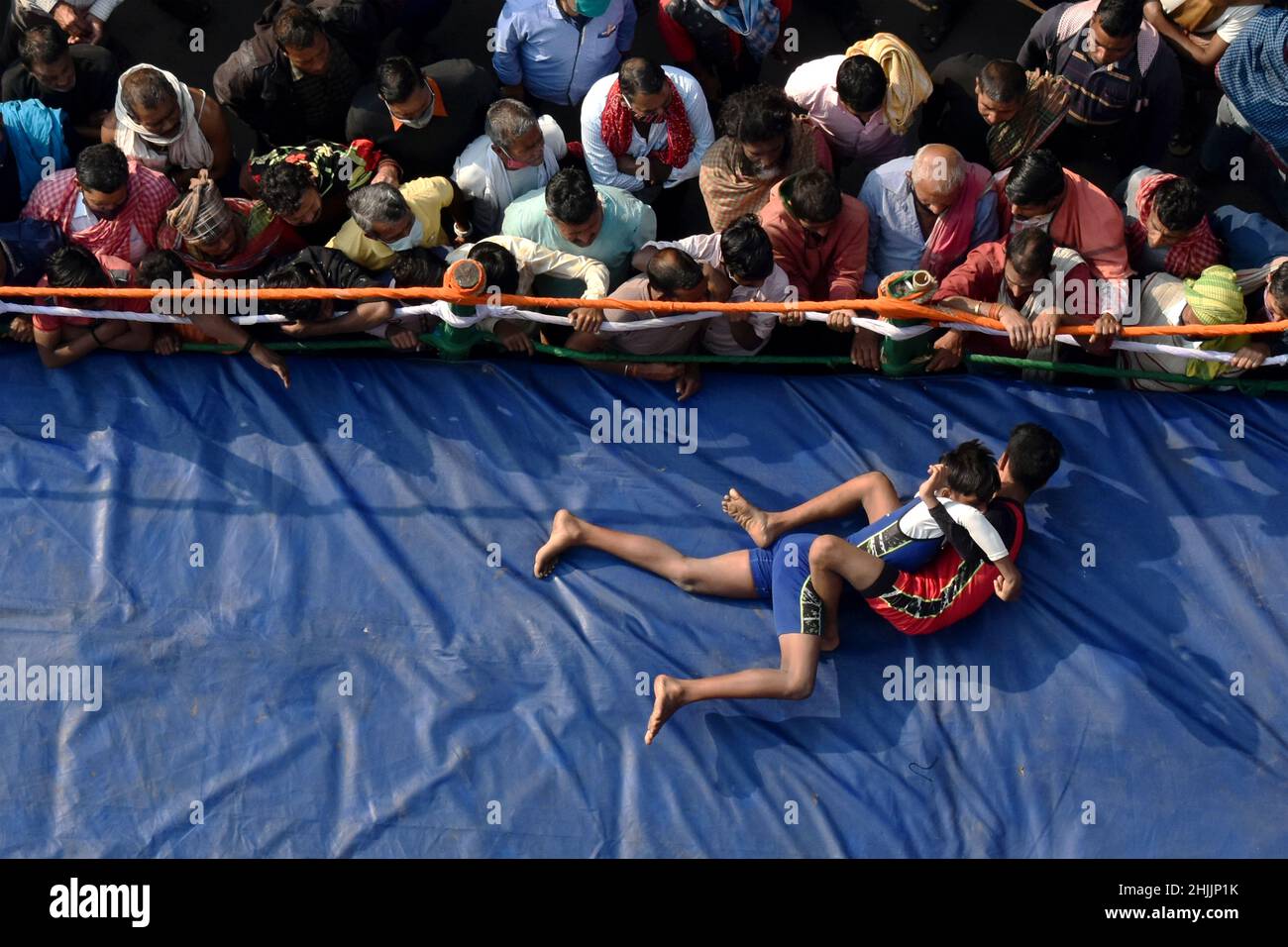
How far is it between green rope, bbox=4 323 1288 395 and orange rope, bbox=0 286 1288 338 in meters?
0.27

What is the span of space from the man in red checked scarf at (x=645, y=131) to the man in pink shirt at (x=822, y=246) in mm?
449

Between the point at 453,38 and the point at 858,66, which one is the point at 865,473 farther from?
the point at 453,38

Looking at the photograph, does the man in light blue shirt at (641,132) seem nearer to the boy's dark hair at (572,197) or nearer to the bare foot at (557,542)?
the boy's dark hair at (572,197)

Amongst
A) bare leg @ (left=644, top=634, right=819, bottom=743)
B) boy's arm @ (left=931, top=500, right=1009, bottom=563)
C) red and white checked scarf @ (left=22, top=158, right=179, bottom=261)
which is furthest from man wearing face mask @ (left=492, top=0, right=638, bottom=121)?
bare leg @ (left=644, top=634, right=819, bottom=743)

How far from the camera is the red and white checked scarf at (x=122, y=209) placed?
17.0ft

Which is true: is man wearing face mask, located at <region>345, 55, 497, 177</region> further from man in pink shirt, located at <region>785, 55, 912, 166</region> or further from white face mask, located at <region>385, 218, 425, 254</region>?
man in pink shirt, located at <region>785, 55, 912, 166</region>

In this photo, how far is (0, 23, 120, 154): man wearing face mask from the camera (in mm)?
5308

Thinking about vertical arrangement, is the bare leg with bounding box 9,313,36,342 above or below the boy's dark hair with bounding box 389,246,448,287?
below

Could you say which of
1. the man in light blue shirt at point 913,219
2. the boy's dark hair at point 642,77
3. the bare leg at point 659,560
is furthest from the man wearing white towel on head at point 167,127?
the man in light blue shirt at point 913,219

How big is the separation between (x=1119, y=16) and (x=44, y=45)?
3.89 metres

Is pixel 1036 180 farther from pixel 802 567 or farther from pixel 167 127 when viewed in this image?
pixel 167 127

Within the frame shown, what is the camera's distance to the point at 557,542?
5094 millimetres

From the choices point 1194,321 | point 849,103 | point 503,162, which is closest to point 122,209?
point 503,162

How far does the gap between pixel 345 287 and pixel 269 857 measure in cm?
199
